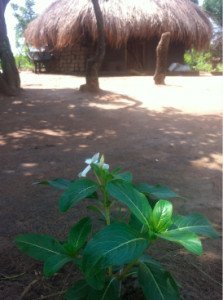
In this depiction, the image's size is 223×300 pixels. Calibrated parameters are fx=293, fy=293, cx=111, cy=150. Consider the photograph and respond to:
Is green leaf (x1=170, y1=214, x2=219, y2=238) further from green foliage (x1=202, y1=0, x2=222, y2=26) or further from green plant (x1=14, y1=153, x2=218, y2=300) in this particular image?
green foliage (x1=202, y1=0, x2=222, y2=26)

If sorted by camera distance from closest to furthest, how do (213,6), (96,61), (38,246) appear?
(38,246)
(96,61)
(213,6)

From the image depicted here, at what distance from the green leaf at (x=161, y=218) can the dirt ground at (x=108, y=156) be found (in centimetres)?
63

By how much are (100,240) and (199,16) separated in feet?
53.7

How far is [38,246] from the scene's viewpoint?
117cm

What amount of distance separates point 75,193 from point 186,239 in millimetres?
416

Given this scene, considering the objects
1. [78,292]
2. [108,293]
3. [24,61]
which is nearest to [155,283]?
[108,293]

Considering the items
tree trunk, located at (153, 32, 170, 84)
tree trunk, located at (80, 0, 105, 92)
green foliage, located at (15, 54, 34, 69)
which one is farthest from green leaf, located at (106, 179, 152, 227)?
green foliage, located at (15, 54, 34, 69)

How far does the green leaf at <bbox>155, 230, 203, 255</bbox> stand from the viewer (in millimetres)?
808

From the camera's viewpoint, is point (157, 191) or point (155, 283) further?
point (157, 191)

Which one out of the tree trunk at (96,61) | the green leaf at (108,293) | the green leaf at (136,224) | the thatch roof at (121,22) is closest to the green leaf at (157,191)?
the green leaf at (136,224)

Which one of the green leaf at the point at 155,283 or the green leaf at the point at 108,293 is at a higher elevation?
the green leaf at the point at 155,283

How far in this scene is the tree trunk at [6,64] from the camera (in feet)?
24.0

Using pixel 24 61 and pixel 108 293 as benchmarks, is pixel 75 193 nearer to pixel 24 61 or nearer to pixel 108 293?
pixel 108 293

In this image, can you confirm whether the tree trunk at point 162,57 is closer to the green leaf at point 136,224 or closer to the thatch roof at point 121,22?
the thatch roof at point 121,22
